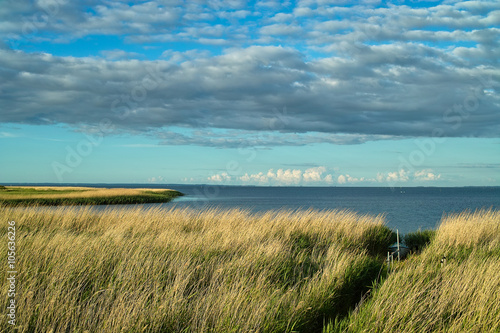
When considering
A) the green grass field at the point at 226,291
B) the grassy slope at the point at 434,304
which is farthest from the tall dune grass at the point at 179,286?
the grassy slope at the point at 434,304

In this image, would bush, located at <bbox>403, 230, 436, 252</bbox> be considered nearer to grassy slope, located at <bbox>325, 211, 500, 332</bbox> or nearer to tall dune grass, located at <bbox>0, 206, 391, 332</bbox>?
tall dune grass, located at <bbox>0, 206, 391, 332</bbox>

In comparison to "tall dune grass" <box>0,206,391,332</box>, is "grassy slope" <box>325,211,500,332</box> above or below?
below

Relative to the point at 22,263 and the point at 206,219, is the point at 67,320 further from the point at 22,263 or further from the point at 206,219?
the point at 206,219

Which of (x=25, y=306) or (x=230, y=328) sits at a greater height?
(x=25, y=306)

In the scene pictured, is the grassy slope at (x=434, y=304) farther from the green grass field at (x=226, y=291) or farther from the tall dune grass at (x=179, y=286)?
the tall dune grass at (x=179, y=286)

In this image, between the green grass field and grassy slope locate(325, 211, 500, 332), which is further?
grassy slope locate(325, 211, 500, 332)

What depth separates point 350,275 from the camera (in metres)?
7.07

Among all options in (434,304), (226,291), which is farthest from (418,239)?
(226,291)

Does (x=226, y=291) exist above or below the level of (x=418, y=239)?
above

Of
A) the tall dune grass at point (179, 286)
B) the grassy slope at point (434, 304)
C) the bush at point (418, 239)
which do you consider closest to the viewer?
the tall dune grass at point (179, 286)

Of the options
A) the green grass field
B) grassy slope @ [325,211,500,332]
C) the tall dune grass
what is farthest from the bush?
grassy slope @ [325,211,500,332]

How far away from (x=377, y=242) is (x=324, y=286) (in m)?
7.64

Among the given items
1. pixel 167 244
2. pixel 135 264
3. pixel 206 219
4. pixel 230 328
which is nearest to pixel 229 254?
pixel 167 244

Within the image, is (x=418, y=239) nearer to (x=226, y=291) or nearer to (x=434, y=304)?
(x=434, y=304)
